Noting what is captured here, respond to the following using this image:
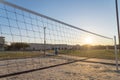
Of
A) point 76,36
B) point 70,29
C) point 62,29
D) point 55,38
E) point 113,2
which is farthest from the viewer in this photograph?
point 113,2

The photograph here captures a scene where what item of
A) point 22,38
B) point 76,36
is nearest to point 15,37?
point 22,38

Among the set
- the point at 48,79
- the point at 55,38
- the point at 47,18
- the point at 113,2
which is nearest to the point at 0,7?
the point at 47,18

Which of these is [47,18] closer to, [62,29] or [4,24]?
[62,29]

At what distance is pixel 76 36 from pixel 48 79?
176 inches

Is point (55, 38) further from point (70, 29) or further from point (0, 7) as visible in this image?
point (0, 7)

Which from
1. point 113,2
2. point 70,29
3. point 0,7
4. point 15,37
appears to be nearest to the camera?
point 0,7

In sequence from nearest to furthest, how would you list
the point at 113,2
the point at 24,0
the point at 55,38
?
the point at 24,0 < the point at 55,38 < the point at 113,2

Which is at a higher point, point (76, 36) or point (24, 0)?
point (24, 0)

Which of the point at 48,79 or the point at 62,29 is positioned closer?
the point at 48,79

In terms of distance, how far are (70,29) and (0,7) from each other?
15.7 ft

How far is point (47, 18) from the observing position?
625 centimetres

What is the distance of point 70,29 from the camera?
27.7 ft

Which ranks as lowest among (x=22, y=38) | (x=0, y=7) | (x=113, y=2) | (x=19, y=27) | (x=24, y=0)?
(x=22, y=38)

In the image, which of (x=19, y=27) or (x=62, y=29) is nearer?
(x=19, y=27)
